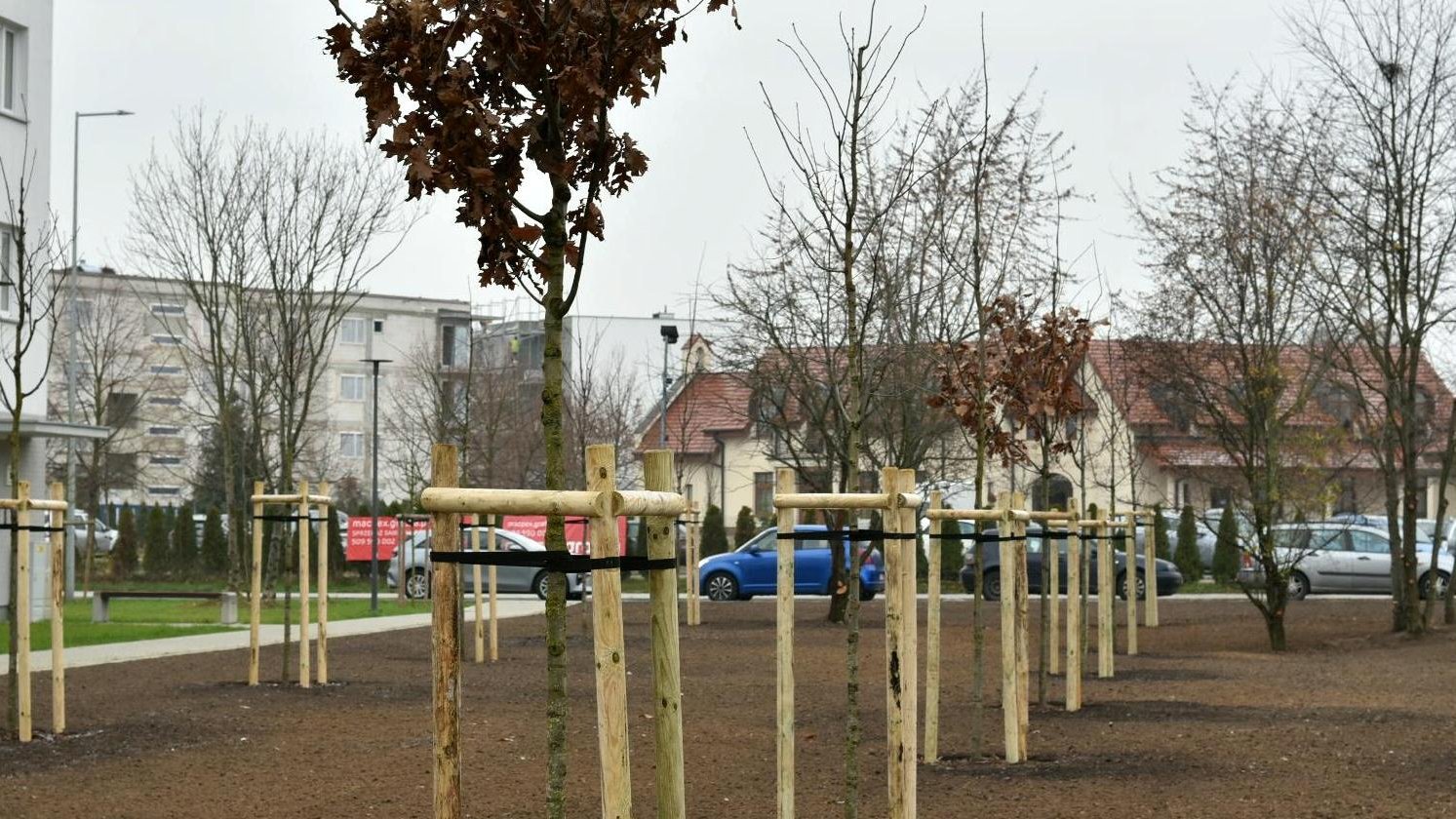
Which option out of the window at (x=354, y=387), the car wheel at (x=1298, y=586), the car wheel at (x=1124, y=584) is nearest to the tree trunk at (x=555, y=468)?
the car wheel at (x=1124, y=584)

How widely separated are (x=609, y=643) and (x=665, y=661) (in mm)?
603

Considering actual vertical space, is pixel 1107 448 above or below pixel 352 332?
below

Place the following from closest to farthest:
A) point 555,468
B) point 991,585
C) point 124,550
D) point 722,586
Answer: point 555,468, point 991,585, point 722,586, point 124,550

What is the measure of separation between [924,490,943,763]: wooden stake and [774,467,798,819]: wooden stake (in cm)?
263

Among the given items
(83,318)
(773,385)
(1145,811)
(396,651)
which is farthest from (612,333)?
(1145,811)

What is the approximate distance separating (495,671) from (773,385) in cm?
924

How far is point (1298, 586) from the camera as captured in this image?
34.5 metres

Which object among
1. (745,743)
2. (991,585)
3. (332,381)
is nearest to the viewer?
(745,743)

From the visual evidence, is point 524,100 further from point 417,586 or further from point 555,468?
point 417,586

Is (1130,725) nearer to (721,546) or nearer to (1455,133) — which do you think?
(1455,133)

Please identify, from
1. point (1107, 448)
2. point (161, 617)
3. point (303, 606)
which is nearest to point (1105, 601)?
point (303, 606)

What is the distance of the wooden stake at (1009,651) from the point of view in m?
11.1

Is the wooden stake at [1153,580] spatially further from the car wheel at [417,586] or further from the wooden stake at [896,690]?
the wooden stake at [896,690]

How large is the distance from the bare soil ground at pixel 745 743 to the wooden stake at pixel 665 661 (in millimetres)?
3846
